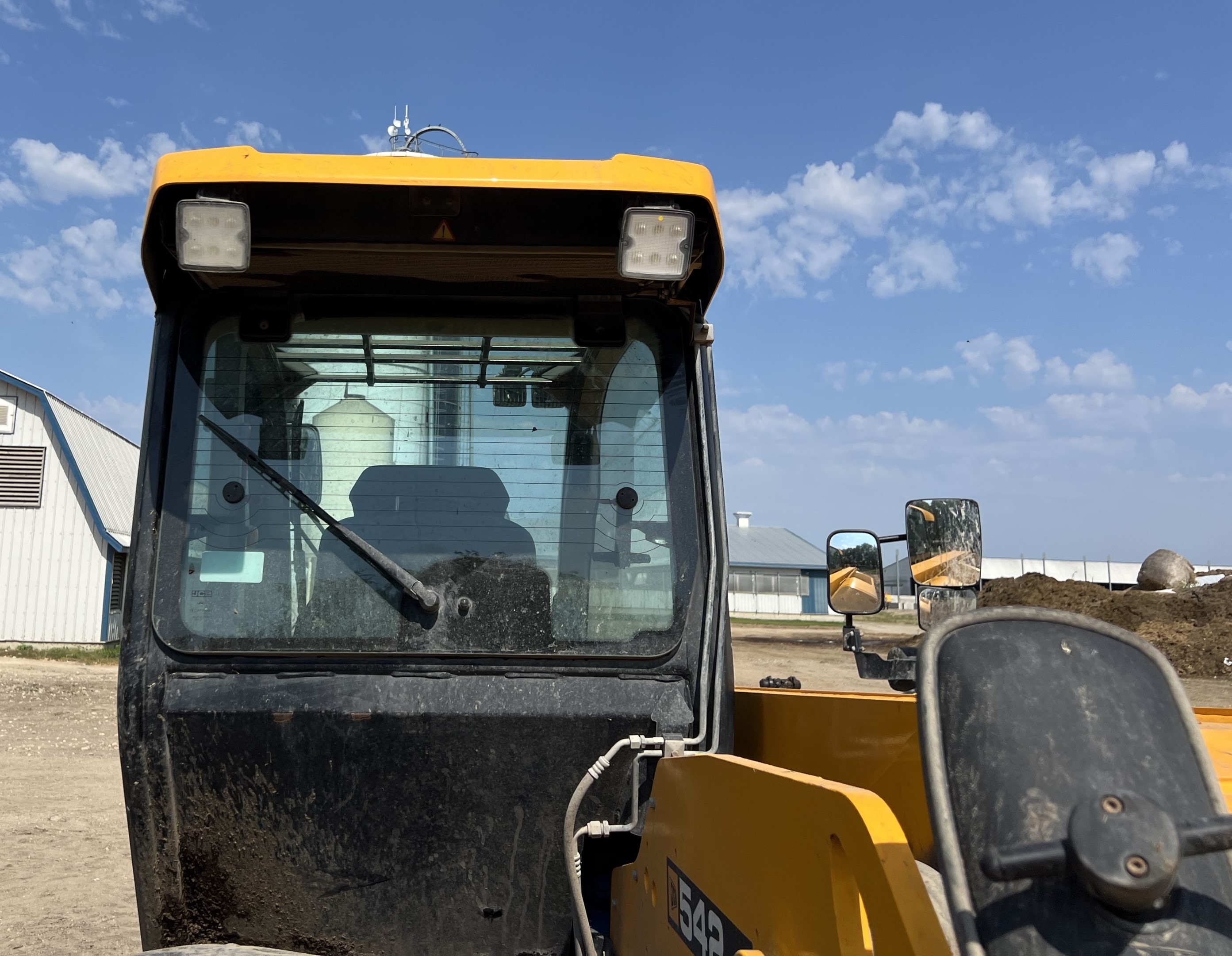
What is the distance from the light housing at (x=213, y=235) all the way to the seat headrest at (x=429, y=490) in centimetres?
53

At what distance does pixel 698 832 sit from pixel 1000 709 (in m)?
0.75

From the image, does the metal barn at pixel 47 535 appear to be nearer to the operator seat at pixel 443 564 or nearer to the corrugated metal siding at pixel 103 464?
the corrugated metal siding at pixel 103 464

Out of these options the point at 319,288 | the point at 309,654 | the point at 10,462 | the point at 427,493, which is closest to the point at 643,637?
the point at 427,493

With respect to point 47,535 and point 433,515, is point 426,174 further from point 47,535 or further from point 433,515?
point 47,535

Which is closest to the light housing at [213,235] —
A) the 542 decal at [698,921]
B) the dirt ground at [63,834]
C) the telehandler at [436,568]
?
the telehandler at [436,568]

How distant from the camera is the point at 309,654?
2180mm

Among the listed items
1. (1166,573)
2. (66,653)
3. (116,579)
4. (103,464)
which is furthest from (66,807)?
(1166,573)

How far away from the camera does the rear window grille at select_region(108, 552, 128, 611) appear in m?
20.0

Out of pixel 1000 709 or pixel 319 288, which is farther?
pixel 319 288

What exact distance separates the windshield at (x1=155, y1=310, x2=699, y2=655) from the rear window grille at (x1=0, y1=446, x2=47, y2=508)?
788 inches

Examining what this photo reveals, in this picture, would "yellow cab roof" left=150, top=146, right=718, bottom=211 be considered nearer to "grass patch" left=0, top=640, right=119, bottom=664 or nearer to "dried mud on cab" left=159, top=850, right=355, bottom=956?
"dried mud on cab" left=159, top=850, right=355, bottom=956

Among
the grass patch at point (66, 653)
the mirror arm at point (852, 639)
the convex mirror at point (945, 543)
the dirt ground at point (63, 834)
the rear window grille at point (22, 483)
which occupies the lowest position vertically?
the dirt ground at point (63, 834)

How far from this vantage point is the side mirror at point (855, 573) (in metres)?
2.67

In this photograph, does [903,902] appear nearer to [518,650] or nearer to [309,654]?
[518,650]
